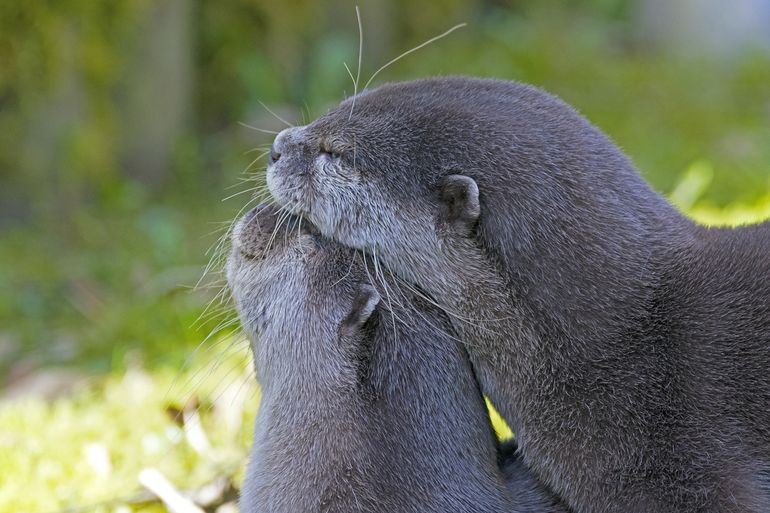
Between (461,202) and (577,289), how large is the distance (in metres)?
0.29

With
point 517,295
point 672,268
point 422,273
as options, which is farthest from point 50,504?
point 672,268

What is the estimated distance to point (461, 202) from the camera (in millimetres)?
2025

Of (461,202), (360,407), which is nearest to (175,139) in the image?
(461,202)

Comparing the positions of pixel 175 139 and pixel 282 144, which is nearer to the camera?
pixel 282 144

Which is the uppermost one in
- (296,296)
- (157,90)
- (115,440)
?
(296,296)

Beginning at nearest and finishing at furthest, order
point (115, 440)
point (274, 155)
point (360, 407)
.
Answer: point (360, 407) < point (274, 155) < point (115, 440)

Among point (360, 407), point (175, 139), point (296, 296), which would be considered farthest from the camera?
→ point (175, 139)

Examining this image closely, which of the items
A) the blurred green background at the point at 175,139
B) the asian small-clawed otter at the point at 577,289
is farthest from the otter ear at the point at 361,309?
the blurred green background at the point at 175,139

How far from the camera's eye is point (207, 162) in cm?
562

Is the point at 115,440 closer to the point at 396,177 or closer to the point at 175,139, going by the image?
the point at 396,177

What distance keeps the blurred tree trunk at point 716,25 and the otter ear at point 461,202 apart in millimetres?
4981

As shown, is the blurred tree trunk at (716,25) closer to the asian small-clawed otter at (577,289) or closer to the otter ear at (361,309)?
the asian small-clawed otter at (577,289)

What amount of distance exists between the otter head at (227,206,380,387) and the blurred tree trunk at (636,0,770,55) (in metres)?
5.06

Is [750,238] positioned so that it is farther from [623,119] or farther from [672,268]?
[623,119]
